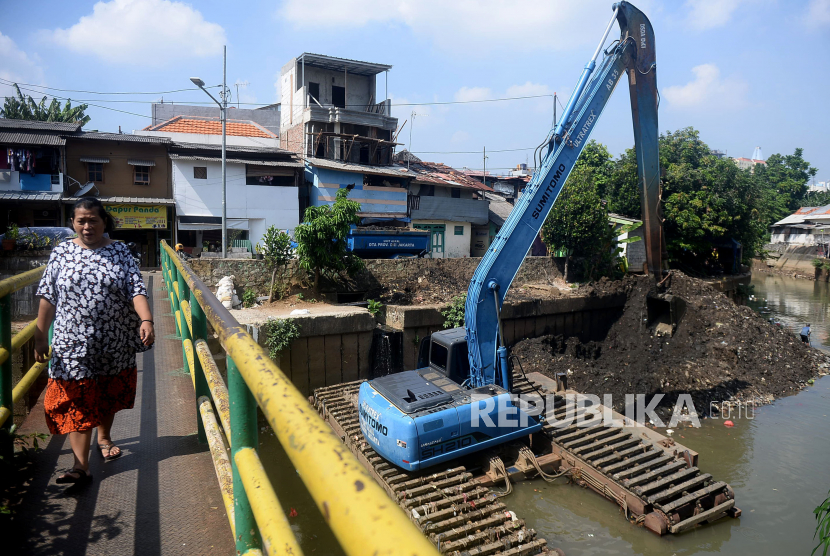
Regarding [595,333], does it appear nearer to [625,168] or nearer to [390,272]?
[390,272]

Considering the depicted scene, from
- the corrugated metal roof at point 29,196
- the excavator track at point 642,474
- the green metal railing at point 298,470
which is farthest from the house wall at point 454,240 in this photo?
the green metal railing at point 298,470

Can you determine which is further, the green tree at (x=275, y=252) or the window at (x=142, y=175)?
the window at (x=142, y=175)

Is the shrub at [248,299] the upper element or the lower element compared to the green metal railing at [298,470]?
lower

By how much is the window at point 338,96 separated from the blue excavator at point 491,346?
1687 cm

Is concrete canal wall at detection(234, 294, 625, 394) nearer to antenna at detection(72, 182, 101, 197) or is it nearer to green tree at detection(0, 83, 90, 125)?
antenna at detection(72, 182, 101, 197)

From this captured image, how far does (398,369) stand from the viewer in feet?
39.2

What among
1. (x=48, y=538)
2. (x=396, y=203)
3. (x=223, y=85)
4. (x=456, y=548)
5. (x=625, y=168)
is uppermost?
(x=223, y=85)

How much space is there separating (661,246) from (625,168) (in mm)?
10154

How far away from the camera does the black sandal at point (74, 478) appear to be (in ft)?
7.77

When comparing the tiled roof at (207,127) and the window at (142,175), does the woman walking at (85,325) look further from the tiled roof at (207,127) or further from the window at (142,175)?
the tiled roof at (207,127)

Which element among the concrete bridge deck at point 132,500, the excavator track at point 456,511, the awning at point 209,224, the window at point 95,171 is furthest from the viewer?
the awning at point 209,224

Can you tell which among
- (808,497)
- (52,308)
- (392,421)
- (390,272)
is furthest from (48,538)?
(390,272)

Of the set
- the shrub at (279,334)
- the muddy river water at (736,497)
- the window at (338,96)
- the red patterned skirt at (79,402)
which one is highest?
the window at (338,96)

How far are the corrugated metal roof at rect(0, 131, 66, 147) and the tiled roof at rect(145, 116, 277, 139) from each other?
5667 millimetres
